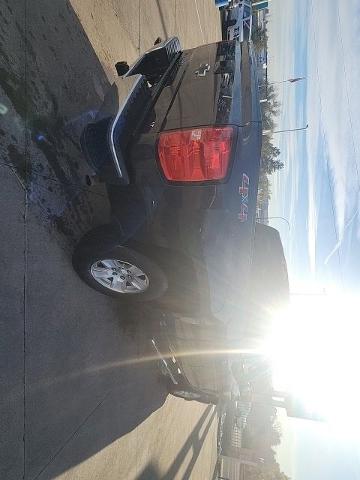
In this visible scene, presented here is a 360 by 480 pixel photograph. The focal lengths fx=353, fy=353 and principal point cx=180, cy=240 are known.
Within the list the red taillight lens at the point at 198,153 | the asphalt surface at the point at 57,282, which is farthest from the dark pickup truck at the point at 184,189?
the asphalt surface at the point at 57,282

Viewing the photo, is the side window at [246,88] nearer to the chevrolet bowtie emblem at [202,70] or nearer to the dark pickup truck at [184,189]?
the dark pickup truck at [184,189]

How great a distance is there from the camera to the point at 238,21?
17453mm

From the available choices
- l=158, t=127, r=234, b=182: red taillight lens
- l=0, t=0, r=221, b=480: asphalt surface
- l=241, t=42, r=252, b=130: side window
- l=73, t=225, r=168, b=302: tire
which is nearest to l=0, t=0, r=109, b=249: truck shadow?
l=0, t=0, r=221, b=480: asphalt surface

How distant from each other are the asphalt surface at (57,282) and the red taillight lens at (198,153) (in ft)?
4.84

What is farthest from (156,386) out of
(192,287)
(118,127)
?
(118,127)

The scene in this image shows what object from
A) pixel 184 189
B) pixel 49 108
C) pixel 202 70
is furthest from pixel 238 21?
pixel 184 189

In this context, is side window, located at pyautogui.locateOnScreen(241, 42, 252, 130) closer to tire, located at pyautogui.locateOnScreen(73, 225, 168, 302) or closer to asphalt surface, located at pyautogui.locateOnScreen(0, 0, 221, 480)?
tire, located at pyautogui.locateOnScreen(73, 225, 168, 302)

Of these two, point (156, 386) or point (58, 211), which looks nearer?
point (58, 211)

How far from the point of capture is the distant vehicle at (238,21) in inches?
682

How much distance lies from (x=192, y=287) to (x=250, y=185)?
1.03 meters

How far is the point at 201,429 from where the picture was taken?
9.75 meters

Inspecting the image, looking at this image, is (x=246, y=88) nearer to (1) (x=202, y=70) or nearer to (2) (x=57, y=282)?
(1) (x=202, y=70)

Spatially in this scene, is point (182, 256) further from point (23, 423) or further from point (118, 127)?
point (23, 423)

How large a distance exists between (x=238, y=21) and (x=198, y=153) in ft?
60.4
